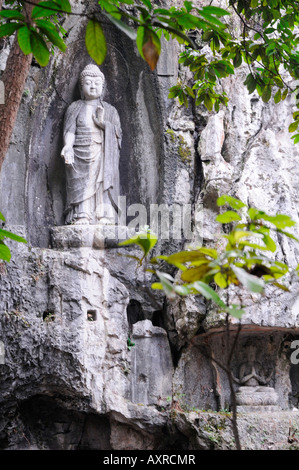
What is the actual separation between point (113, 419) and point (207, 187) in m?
2.65

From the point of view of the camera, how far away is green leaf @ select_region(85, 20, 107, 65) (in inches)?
82.3

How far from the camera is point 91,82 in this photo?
22.3 ft

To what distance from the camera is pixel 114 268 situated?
6.25 meters

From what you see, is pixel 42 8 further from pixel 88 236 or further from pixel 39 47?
pixel 88 236

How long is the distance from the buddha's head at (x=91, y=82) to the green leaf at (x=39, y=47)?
14.7ft

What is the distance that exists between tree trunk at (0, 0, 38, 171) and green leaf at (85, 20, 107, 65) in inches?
47.6

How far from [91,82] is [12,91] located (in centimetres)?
351

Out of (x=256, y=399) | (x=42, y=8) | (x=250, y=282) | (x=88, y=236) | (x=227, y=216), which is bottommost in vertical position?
(x=256, y=399)

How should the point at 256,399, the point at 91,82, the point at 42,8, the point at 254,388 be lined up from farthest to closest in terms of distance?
the point at 91,82 → the point at 254,388 → the point at 256,399 → the point at 42,8

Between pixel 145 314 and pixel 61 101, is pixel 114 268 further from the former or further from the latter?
pixel 61 101

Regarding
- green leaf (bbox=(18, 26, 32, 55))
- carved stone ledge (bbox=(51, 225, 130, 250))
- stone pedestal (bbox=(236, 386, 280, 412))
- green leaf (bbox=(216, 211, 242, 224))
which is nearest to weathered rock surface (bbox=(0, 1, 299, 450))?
carved stone ledge (bbox=(51, 225, 130, 250))

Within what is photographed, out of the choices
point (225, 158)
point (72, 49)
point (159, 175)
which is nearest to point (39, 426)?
point (159, 175)

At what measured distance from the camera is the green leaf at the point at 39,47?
2.28 m

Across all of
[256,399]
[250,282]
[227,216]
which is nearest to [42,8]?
[227,216]
